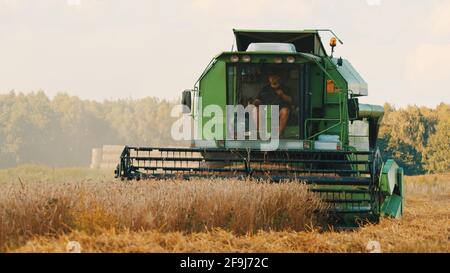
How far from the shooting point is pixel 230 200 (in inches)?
317

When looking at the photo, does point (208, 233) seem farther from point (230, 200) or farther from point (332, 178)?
point (332, 178)

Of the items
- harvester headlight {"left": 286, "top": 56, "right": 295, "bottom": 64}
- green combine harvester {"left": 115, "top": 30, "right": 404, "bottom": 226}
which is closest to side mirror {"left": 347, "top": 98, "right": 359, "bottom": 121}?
green combine harvester {"left": 115, "top": 30, "right": 404, "bottom": 226}

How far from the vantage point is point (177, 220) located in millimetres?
7586

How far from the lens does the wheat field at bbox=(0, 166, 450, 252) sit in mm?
6703

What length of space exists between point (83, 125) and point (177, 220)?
78.9 metres

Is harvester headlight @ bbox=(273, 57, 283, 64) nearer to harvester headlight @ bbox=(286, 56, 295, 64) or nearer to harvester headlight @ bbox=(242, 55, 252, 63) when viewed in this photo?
harvester headlight @ bbox=(286, 56, 295, 64)

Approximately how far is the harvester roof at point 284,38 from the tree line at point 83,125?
4448cm

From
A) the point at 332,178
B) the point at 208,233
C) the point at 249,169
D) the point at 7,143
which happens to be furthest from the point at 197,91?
the point at 7,143

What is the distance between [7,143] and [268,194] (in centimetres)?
6884

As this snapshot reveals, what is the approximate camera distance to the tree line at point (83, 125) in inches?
2285

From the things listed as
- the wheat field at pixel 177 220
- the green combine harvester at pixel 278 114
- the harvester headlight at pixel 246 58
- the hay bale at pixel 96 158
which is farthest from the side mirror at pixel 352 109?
the hay bale at pixel 96 158

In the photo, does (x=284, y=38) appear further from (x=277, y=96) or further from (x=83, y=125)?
(x=83, y=125)

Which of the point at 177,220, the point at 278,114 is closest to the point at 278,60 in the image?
the point at 278,114

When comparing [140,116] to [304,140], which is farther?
[140,116]
